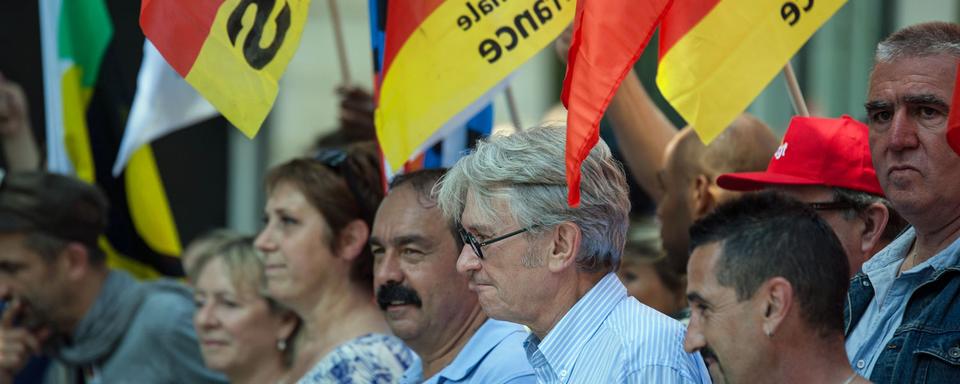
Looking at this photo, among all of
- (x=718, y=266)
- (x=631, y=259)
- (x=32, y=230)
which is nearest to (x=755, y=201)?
(x=718, y=266)

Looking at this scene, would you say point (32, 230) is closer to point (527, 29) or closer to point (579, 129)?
point (527, 29)

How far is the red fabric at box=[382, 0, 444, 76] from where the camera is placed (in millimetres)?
4543

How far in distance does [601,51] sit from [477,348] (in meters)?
1.03

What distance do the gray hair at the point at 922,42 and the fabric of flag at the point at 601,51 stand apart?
60 cm

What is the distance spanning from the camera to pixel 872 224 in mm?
4137

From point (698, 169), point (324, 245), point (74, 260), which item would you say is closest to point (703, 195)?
point (698, 169)

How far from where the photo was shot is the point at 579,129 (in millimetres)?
3354

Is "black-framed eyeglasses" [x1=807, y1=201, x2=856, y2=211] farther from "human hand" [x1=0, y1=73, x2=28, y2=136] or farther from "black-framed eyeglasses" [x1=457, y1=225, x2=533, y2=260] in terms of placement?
"human hand" [x1=0, y1=73, x2=28, y2=136]

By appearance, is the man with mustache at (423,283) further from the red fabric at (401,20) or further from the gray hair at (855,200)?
the gray hair at (855,200)

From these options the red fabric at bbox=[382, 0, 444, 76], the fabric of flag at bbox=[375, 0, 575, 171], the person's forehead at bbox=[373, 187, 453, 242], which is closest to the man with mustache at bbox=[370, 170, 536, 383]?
the person's forehead at bbox=[373, 187, 453, 242]

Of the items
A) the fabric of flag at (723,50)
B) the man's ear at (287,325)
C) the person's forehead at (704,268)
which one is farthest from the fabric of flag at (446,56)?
the man's ear at (287,325)

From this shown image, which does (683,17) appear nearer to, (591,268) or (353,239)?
(591,268)

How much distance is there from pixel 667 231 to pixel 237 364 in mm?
1805

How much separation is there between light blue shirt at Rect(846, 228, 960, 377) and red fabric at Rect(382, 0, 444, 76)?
4.83ft
